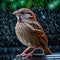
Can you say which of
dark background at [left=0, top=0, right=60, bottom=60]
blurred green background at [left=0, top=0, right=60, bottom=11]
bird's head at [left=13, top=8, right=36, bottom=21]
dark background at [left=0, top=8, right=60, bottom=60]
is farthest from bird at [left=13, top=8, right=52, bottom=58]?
dark background at [left=0, top=8, right=60, bottom=60]

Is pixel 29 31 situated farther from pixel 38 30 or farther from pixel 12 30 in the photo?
pixel 12 30

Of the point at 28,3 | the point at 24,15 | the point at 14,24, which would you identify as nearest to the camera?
the point at 24,15

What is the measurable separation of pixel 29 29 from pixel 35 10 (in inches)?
73.9

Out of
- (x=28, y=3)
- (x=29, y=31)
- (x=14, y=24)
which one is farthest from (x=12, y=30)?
(x=29, y=31)

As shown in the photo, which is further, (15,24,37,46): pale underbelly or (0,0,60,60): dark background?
(0,0,60,60): dark background

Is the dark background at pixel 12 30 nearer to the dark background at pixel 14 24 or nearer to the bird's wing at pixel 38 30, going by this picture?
the dark background at pixel 14 24

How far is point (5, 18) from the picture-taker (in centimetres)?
381

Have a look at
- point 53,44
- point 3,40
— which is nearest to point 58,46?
point 53,44

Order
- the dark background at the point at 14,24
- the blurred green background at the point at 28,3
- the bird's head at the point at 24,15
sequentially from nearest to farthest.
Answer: the bird's head at the point at 24,15 < the blurred green background at the point at 28,3 < the dark background at the point at 14,24

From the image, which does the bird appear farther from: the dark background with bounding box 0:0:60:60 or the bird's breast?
the dark background with bounding box 0:0:60:60

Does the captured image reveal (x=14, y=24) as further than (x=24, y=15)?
Yes

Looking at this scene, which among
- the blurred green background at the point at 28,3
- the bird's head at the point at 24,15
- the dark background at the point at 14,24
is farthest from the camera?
the dark background at the point at 14,24

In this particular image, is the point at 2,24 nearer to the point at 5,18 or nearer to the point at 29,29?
the point at 5,18

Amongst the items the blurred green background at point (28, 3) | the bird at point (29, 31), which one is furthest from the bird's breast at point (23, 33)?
the blurred green background at point (28, 3)
